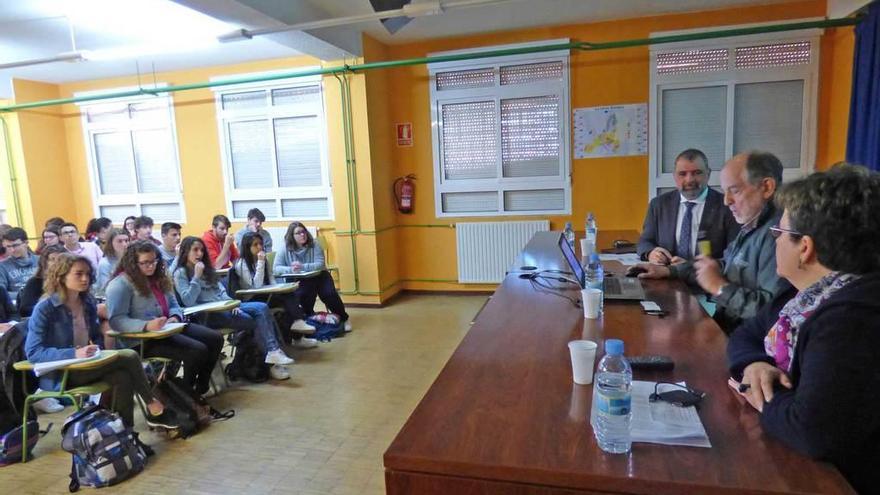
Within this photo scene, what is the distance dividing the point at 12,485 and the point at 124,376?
661mm

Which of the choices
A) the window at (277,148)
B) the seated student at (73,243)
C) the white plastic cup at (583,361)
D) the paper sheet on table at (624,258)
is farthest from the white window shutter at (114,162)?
the white plastic cup at (583,361)

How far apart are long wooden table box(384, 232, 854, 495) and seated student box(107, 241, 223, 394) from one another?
2.17 m

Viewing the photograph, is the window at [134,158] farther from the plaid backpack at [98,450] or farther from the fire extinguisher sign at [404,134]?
the plaid backpack at [98,450]

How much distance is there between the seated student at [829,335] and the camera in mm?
915

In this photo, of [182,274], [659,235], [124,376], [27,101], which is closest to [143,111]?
[27,101]

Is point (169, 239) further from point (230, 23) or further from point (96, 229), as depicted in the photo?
point (230, 23)

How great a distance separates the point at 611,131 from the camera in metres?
5.25

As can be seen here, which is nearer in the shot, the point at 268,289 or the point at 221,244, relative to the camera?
the point at 268,289

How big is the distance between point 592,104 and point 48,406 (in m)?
5.20

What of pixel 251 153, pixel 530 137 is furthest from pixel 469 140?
pixel 251 153

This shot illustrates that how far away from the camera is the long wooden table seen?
96 centimetres

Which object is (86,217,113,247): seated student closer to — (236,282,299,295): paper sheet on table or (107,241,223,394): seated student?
(236,282,299,295): paper sheet on table

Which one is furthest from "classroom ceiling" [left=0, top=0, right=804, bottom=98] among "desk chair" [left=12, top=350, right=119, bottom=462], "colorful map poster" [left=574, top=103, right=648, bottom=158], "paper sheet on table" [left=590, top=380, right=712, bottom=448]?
"paper sheet on table" [left=590, top=380, right=712, bottom=448]

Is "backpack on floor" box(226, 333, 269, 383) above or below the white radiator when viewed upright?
below
